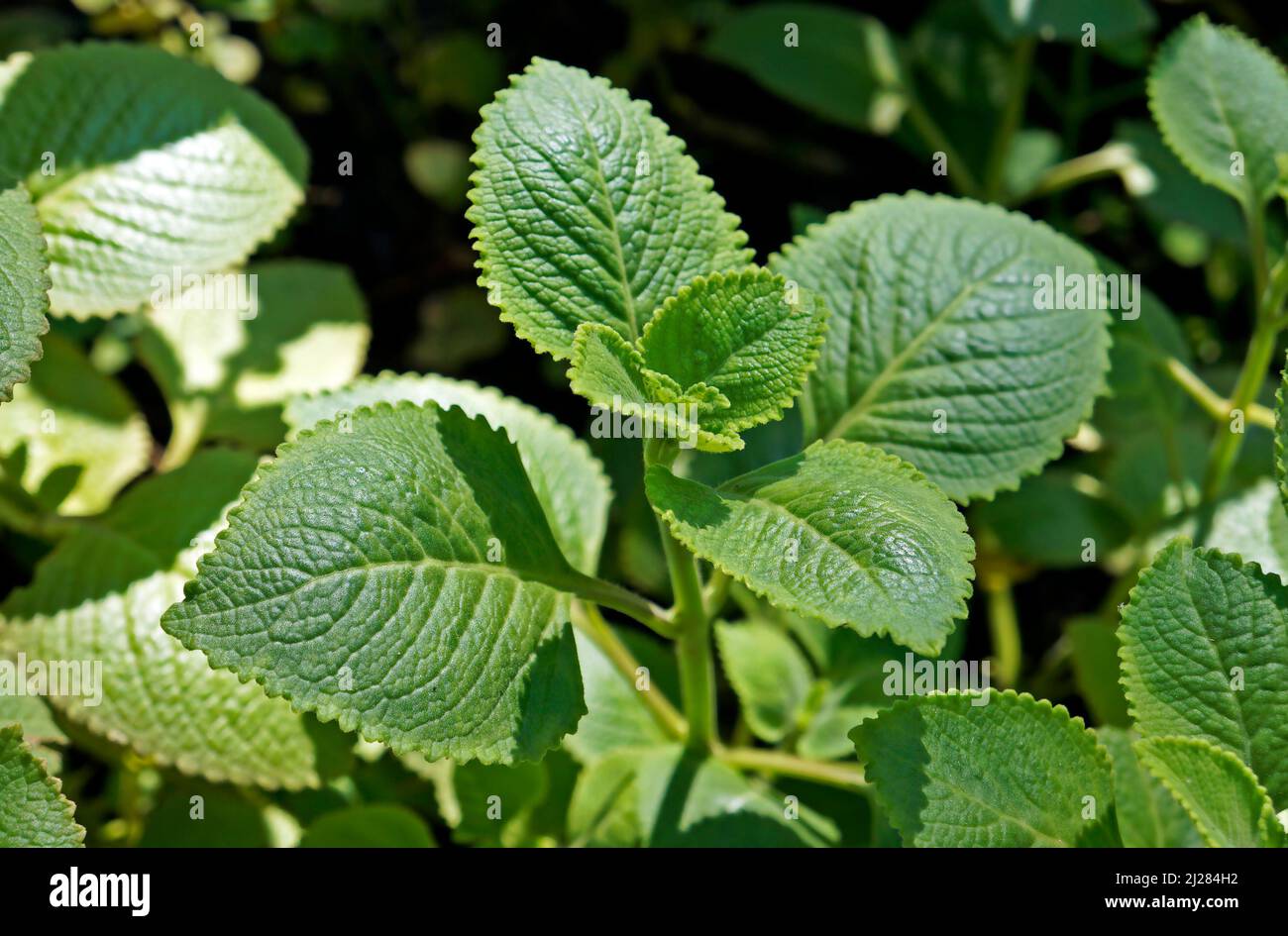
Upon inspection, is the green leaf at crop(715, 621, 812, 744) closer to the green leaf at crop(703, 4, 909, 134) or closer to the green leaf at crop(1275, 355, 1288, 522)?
the green leaf at crop(1275, 355, 1288, 522)

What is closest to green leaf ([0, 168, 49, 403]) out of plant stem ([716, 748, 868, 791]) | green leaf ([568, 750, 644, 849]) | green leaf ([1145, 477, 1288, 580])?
green leaf ([568, 750, 644, 849])

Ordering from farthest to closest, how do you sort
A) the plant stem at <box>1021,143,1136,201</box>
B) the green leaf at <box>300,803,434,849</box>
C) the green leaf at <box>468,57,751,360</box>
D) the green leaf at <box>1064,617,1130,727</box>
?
1. the plant stem at <box>1021,143,1136,201</box>
2. the green leaf at <box>1064,617,1130,727</box>
3. the green leaf at <box>300,803,434,849</box>
4. the green leaf at <box>468,57,751,360</box>

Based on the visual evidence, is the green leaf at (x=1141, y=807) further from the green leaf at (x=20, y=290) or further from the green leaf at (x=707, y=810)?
the green leaf at (x=20, y=290)

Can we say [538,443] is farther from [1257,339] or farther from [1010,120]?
[1010,120]

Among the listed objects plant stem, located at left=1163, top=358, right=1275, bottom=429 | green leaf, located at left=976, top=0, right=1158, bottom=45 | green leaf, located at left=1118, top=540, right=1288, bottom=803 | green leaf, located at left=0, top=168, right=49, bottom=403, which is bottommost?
green leaf, located at left=1118, top=540, right=1288, bottom=803

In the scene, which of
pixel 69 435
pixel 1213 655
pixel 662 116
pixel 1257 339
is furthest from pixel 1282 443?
pixel 662 116

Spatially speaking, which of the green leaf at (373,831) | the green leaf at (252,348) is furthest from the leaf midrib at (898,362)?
the green leaf at (252,348)
